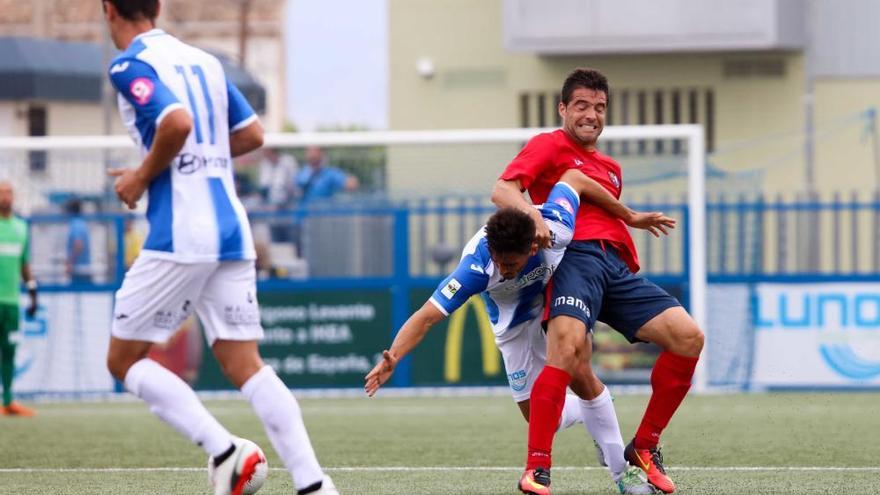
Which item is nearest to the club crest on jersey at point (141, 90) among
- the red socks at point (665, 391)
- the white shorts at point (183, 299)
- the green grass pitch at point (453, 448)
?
the white shorts at point (183, 299)

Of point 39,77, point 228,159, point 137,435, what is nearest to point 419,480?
point 228,159

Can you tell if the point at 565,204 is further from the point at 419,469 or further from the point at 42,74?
the point at 42,74

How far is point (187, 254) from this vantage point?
6.26 m

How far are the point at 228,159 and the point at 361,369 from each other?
9.96 metres

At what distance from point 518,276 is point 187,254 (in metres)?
1.64

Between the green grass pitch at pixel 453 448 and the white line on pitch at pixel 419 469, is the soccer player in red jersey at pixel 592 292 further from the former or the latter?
the white line on pitch at pixel 419 469

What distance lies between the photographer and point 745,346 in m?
16.0

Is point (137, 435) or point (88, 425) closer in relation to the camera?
point (137, 435)

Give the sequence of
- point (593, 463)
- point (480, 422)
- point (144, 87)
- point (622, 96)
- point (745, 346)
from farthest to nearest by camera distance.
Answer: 1. point (622, 96)
2. point (745, 346)
3. point (480, 422)
4. point (593, 463)
5. point (144, 87)

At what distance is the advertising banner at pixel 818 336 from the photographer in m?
15.8

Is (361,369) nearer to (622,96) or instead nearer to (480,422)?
(480,422)

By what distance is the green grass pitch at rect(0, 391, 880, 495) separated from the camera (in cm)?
816

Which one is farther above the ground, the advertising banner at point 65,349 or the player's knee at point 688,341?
the player's knee at point 688,341

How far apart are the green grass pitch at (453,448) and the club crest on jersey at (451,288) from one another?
40.6 inches
